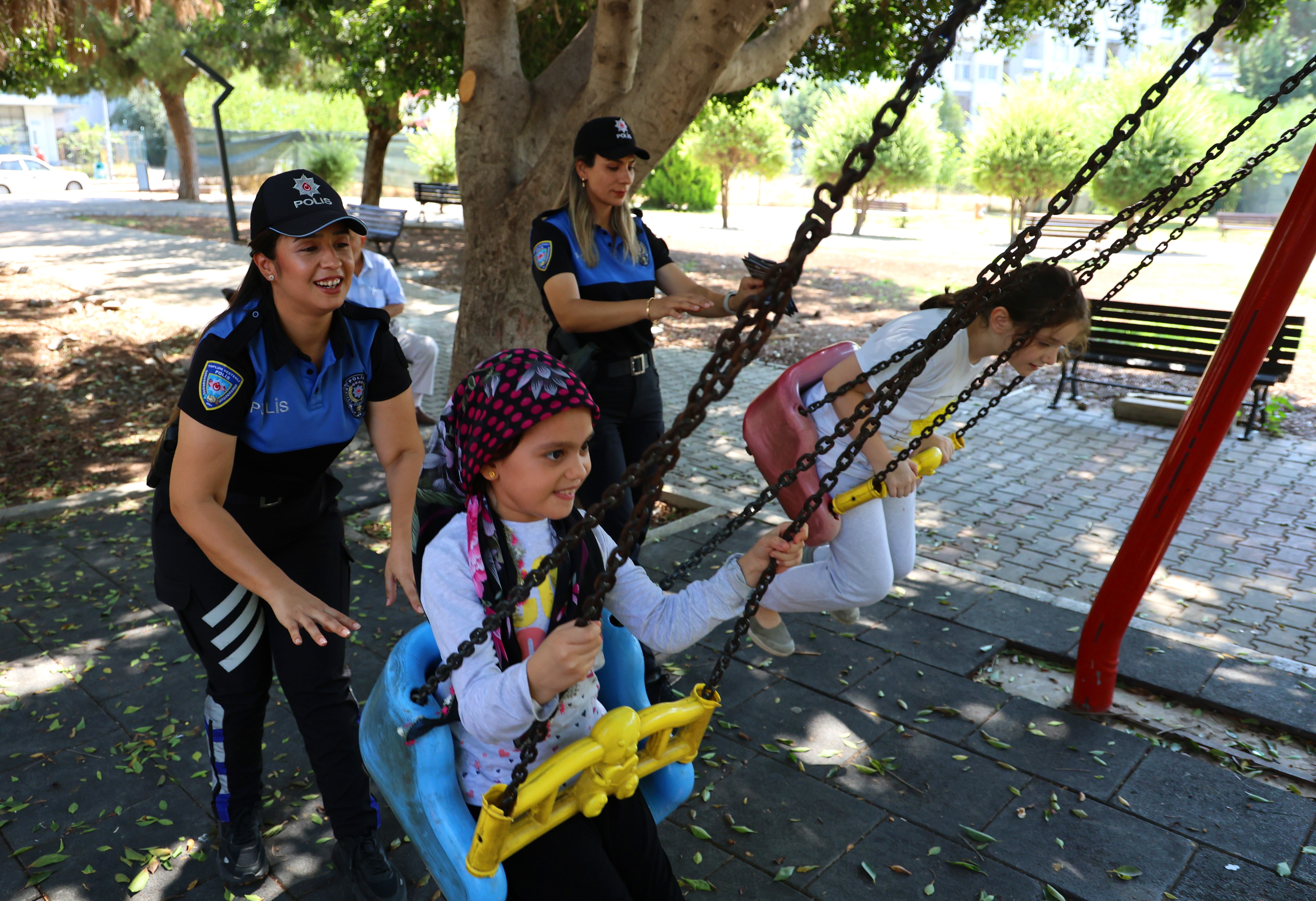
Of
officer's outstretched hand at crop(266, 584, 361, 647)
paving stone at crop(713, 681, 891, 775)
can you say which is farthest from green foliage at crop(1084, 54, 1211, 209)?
officer's outstretched hand at crop(266, 584, 361, 647)

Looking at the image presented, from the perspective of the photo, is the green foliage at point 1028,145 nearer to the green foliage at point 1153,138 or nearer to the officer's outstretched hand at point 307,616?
the green foliage at point 1153,138

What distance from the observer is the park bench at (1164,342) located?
27.6 feet

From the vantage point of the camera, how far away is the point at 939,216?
131 ft

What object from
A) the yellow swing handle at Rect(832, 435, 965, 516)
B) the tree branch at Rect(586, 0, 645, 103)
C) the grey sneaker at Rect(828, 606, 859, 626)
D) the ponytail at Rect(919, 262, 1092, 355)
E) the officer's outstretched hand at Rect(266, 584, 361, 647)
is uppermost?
the tree branch at Rect(586, 0, 645, 103)

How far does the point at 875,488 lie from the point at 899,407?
680 millimetres

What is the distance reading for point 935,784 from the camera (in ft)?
10.8

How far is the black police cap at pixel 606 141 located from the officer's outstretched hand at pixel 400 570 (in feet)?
5.68

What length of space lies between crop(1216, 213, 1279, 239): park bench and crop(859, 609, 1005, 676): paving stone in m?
33.4

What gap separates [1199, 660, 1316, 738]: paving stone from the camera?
374cm

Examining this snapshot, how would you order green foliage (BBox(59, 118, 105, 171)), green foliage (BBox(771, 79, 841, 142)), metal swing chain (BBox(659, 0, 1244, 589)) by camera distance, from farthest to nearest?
green foliage (BBox(771, 79, 841, 142)), green foliage (BBox(59, 118, 105, 171)), metal swing chain (BBox(659, 0, 1244, 589))

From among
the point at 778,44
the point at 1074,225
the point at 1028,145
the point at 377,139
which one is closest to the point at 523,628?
the point at 778,44

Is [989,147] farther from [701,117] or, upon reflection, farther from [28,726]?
[28,726]

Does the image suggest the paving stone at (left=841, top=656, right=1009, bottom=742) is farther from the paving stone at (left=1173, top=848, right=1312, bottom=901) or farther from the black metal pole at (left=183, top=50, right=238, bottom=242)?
the black metal pole at (left=183, top=50, right=238, bottom=242)

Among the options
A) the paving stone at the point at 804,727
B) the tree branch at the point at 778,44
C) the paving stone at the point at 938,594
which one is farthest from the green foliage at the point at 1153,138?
the paving stone at the point at 804,727
